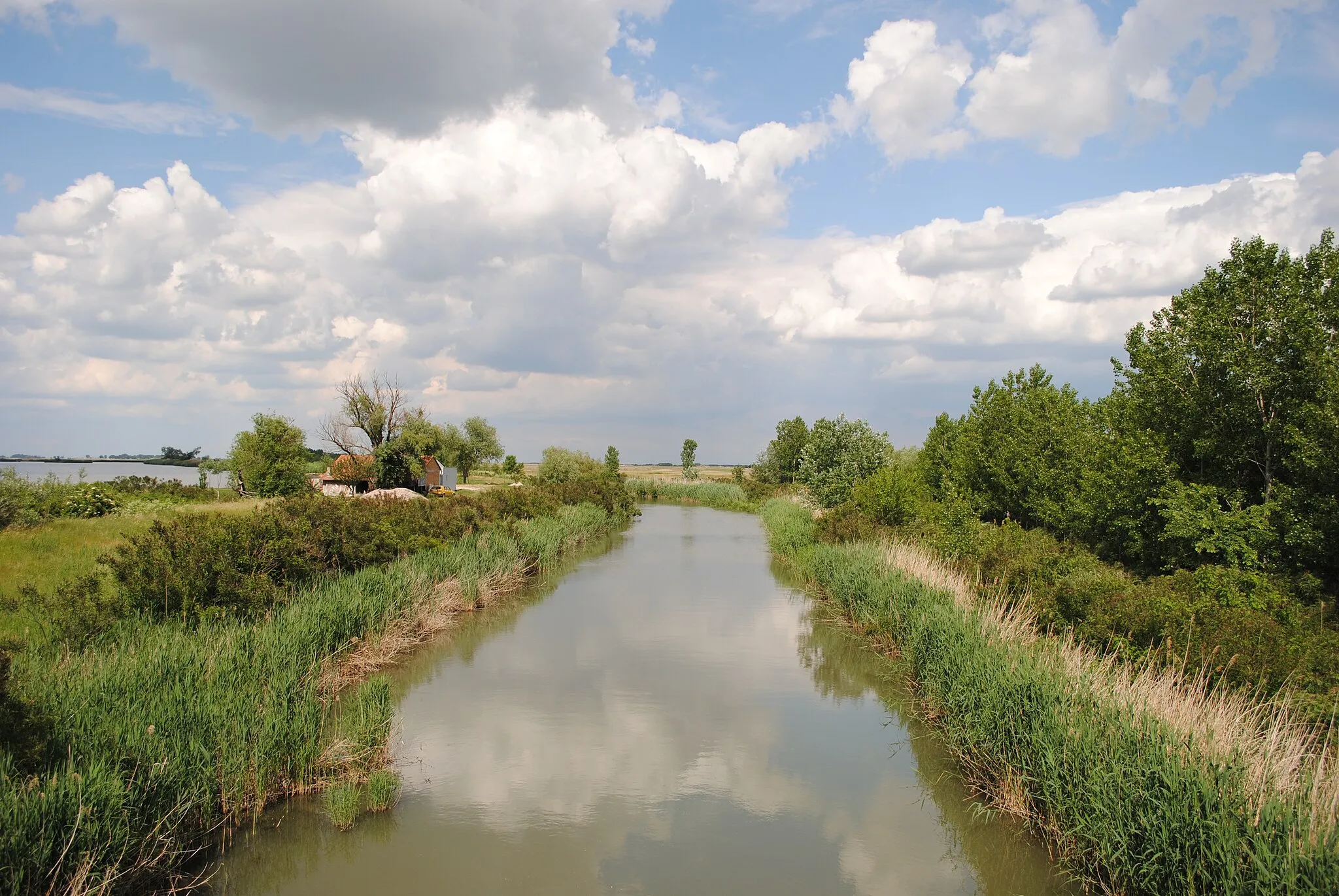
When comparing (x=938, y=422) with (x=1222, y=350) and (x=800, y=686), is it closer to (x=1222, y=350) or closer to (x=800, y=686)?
(x=1222, y=350)

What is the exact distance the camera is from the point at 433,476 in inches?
1736

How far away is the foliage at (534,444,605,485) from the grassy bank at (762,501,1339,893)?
139 feet

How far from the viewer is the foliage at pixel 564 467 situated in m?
53.2

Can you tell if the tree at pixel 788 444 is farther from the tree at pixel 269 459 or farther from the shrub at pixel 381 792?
the shrub at pixel 381 792

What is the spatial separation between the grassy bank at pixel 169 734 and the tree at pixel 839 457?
2145 centimetres

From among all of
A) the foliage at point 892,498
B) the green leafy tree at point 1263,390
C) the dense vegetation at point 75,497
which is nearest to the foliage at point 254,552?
the dense vegetation at point 75,497

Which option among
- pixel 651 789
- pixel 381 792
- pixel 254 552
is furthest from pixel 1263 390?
pixel 254 552

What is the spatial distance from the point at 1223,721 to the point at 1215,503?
6.81 meters

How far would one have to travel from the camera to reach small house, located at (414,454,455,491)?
4316 cm

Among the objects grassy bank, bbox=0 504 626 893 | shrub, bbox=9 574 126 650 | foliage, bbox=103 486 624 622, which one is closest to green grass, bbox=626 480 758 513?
foliage, bbox=103 486 624 622

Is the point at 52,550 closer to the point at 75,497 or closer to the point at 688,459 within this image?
the point at 75,497

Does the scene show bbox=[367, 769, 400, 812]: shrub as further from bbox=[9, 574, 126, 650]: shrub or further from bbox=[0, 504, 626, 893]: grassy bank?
bbox=[9, 574, 126, 650]: shrub

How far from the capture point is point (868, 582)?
575 inches

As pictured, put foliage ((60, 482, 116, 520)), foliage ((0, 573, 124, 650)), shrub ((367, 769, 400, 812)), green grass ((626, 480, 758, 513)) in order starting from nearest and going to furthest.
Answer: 1. shrub ((367, 769, 400, 812))
2. foliage ((0, 573, 124, 650))
3. foliage ((60, 482, 116, 520))
4. green grass ((626, 480, 758, 513))
